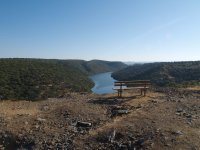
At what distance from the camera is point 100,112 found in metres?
14.7

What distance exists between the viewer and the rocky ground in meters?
10.6

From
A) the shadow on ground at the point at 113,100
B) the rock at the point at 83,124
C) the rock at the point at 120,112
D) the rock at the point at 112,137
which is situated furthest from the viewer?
the shadow on ground at the point at 113,100

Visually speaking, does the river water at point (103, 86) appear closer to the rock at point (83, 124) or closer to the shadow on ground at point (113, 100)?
the shadow on ground at point (113, 100)

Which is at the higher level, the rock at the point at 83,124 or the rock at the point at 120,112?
the rock at the point at 120,112

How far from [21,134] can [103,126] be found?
371cm

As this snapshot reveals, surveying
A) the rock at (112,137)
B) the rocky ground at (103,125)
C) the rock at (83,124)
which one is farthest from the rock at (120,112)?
the rock at (112,137)

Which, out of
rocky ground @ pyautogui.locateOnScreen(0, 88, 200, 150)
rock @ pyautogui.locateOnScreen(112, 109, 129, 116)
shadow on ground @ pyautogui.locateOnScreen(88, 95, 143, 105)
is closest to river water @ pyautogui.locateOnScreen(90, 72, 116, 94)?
shadow on ground @ pyautogui.locateOnScreen(88, 95, 143, 105)

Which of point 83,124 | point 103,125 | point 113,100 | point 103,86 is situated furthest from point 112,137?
point 103,86

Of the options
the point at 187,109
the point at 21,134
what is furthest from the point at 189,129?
the point at 21,134

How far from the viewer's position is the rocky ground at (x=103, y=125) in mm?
10641

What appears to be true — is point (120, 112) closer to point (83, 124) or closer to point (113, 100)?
point (83, 124)

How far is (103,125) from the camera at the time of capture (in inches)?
492

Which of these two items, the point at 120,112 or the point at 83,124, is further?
the point at 120,112

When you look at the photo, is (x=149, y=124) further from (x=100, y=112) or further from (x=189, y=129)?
(x=100, y=112)
